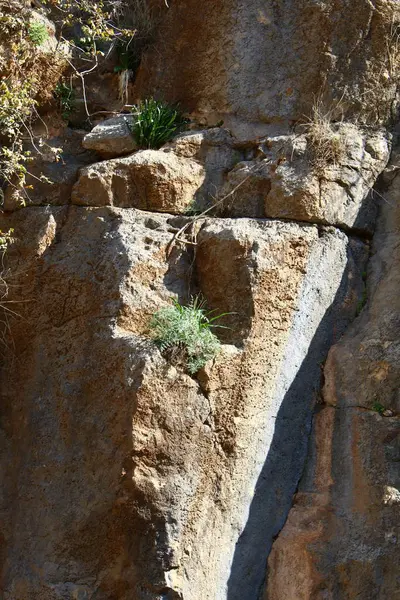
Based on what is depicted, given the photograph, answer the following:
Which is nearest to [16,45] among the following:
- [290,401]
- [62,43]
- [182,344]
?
[62,43]

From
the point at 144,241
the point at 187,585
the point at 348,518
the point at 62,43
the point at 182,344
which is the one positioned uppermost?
the point at 62,43

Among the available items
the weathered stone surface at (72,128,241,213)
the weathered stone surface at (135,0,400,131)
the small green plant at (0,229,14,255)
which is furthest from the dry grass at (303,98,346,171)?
the small green plant at (0,229,14,255)

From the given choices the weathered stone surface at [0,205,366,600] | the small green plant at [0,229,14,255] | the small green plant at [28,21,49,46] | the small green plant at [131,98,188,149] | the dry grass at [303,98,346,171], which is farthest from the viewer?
the small green plant at [28,21,49,46]

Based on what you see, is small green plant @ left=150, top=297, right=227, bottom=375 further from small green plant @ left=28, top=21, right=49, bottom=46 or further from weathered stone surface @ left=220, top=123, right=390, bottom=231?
small green plant @ left=28, top=21, right=49, bottom=46

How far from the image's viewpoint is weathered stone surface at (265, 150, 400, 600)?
203 inches

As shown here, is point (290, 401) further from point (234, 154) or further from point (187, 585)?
point (234, 154)

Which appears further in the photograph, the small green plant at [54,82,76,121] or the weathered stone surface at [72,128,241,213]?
the small green plant at [54,82,76,121]

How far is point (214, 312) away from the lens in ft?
19.5

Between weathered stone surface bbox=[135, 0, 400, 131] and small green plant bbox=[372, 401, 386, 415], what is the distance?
252 cm

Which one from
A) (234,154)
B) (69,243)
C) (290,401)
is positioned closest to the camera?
(290,401)

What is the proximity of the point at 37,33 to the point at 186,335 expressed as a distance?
3.16m

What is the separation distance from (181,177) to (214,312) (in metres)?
1.21

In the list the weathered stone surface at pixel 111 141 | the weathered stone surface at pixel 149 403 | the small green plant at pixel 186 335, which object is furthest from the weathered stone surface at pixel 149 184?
the small green plant at pixel 186 335

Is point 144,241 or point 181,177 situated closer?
point 144,241
